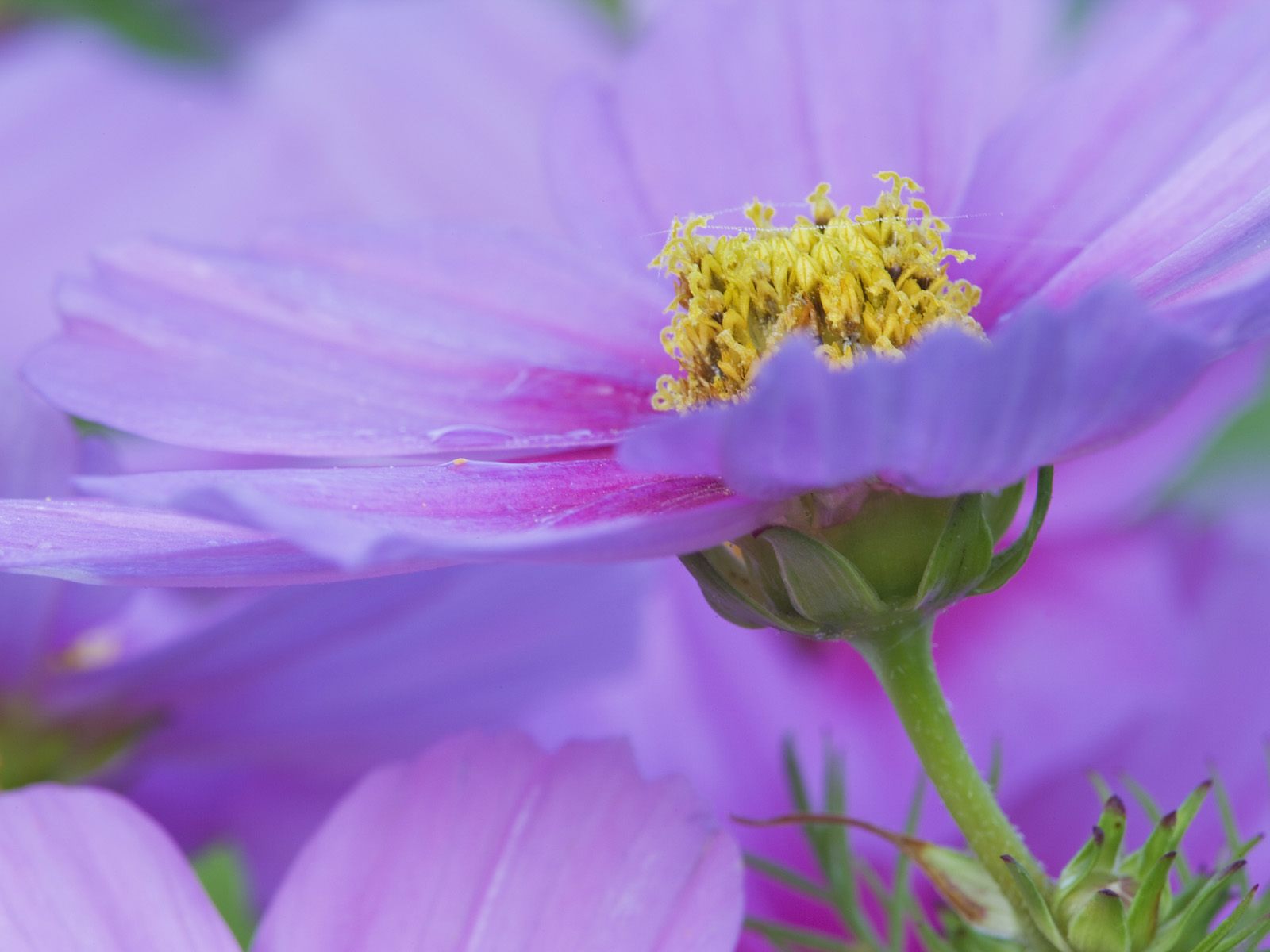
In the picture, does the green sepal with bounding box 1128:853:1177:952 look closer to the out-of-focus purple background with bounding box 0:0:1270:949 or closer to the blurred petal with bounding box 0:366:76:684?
the out-of-focus purple background with bounding box 0:0:1270:949

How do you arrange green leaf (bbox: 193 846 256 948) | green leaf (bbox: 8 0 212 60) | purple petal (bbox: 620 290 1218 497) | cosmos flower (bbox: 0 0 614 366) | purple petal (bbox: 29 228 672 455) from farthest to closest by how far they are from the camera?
green leaf (bbox: 8 0 212 60) < cosmos flower (bbox: 0 0 614 366) < green leaf (bbox: 193 846 256 948) < purple petal (bbox: 29 228 672 455) < purple petal (bbox: 620 290 1218 497)

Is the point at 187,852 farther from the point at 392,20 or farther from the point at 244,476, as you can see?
the point at 392,20

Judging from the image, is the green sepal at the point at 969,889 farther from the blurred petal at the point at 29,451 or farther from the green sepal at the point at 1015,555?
the blurred petal at the point at 29,451

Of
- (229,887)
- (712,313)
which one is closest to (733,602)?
(712,313)

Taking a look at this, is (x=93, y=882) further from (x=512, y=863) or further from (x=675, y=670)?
(x=675, y=670)

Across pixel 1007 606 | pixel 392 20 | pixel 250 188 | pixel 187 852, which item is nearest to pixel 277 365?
pixel 187 852

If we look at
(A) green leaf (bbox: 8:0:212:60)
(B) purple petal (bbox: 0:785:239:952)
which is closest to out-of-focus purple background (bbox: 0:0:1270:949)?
(B) purple petal (bbox: 0:785:239:952)

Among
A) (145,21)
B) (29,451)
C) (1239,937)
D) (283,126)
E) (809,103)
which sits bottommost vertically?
(1239,937)
